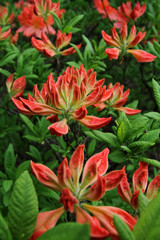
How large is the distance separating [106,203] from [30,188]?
2.93ft

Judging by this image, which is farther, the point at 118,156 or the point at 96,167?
the point at 118,156

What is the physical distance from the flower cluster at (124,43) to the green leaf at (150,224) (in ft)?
4.19

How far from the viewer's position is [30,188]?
0.91 metres

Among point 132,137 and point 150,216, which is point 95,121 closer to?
point 132,137

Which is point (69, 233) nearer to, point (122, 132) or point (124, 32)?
point (122, 132)

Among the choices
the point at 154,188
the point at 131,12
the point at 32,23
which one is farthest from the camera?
the point at 32,23

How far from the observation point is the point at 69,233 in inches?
28.4

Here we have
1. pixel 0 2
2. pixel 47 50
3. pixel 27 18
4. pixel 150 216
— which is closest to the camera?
pixel 150 216

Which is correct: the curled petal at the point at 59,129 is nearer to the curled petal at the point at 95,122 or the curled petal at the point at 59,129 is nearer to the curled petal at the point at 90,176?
the curled petal at the point at 95,122

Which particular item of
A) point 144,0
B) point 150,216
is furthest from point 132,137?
point 144,0

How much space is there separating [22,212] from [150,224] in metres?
0.42

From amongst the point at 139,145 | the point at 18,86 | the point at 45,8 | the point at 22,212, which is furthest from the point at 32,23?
the point at 22,212

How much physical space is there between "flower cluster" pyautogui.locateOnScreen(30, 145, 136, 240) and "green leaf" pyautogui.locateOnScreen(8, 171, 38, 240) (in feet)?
0.20

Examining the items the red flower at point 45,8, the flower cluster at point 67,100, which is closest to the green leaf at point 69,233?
the flower cluster at point 67,100
